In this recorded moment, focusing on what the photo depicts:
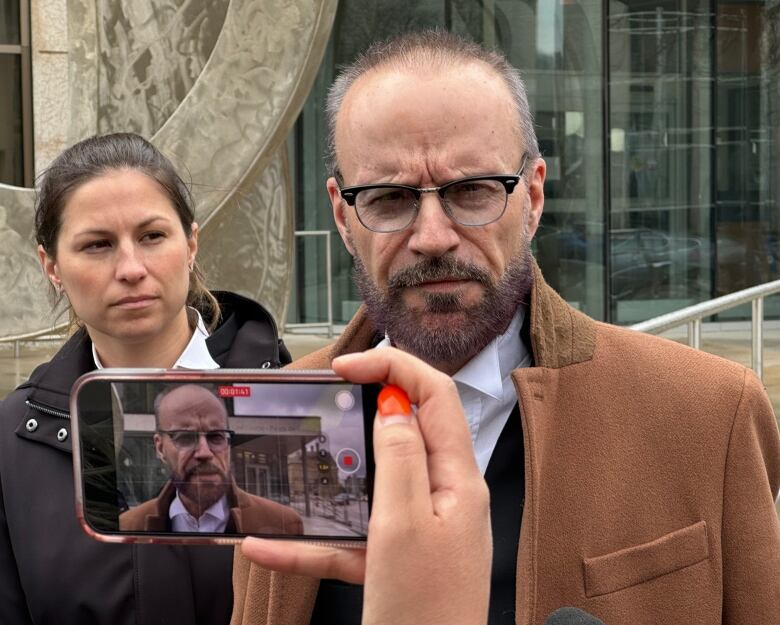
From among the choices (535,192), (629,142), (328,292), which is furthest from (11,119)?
(535,192)

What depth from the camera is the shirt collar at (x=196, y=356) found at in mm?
2721

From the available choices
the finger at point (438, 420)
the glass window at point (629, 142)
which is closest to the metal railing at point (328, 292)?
the glass window at point (629, 142)

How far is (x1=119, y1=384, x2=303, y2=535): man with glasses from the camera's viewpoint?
4.75 ft

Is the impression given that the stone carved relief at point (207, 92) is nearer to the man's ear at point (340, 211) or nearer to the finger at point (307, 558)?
the man's ear at point (340, 211)

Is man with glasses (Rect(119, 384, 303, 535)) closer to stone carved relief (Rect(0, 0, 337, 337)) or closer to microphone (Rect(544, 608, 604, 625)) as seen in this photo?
microphone (Rect(544, 608, 604, 625))

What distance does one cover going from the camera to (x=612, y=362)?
1.99 m

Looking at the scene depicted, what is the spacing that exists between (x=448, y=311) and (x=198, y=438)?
0.58 meters

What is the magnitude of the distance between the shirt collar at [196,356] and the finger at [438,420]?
146 centimetres

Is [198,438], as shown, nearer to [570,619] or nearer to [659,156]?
[570,619]

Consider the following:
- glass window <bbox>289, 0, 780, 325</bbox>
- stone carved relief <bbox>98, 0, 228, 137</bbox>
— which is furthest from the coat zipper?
glass window <bbox>289, 0, 780, 325</bbox>

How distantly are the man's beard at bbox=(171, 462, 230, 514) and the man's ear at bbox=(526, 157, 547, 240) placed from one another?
0.83 metres

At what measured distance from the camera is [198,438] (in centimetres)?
146

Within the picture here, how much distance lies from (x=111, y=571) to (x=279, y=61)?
385 cm

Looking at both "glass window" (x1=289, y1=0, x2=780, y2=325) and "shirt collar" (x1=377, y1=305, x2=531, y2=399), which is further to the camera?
"glass window" (x1=289, y1=0, x2=780, y2=325)
